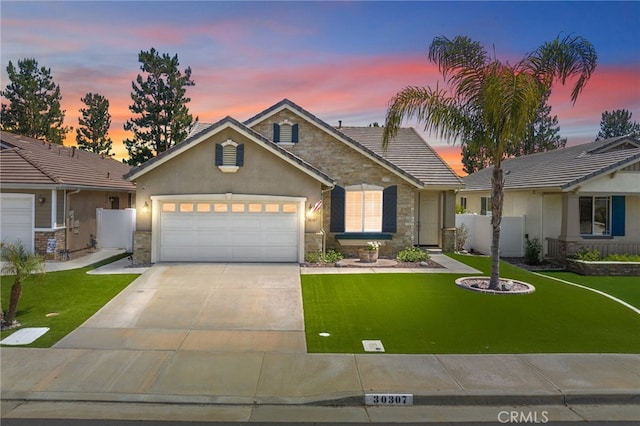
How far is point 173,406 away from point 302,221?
1071cm

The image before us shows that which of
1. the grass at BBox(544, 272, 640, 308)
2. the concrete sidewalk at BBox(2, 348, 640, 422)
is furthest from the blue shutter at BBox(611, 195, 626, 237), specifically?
the concrete sidewalk at BBox(2, 348, 640, 422)

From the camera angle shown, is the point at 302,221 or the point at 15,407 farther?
the point at 302,221

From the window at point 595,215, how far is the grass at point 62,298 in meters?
17.0

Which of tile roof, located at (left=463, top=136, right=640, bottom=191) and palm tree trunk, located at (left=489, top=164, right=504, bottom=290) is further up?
tile roof, located at (left=463, top=136, right=640, bottom=191)

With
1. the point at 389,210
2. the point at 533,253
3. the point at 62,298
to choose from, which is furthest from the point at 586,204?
the point at 62,298

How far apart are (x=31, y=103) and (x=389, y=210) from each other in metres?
40.5

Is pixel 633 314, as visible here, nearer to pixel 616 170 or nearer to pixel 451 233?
pixel 616 170

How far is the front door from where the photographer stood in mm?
21703

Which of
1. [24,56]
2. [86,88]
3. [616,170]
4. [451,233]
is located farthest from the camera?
[86,88]

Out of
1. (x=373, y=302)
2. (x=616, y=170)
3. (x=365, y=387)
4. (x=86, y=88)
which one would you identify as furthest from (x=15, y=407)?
(x=86, y=88)

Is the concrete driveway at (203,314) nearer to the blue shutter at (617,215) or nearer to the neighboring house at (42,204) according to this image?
the neighboring house at (42,204)

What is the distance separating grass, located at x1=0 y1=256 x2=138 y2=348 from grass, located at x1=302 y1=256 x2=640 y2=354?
16.3 ft

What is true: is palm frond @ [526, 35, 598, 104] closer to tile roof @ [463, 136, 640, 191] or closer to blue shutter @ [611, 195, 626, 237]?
tile roof @ [463, 136, 640, 191]

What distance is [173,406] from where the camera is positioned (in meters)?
6.36
